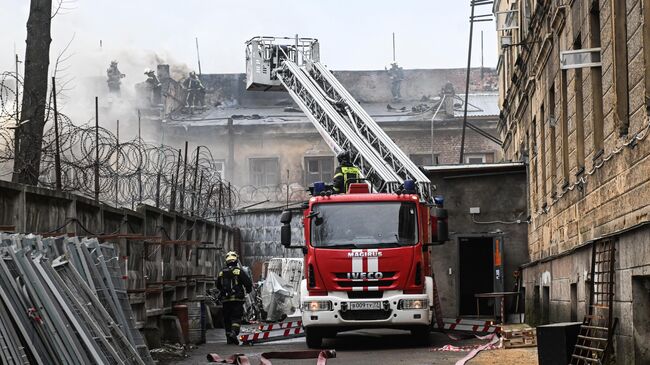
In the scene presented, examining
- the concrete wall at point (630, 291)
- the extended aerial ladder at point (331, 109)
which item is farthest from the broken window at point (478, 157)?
the concrete wall at point (630, 291)

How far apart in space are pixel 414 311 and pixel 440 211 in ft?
5.36

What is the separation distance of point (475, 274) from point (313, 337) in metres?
14.2

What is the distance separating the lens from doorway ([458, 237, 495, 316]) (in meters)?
30.7

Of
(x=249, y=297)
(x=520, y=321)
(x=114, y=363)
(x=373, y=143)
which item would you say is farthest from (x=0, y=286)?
(x=373, y=143)

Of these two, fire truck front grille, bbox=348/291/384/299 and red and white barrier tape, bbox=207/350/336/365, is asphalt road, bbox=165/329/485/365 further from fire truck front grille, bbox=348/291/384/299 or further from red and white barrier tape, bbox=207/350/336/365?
fire truck front grille, bbox=348/291/384/299

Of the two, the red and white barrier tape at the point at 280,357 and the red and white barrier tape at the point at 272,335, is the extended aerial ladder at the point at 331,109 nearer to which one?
the red and white barrier tape at the point at 272,335

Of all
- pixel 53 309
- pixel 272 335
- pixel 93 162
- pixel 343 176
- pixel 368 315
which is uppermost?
pixel 343 176

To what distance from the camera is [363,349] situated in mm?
18109

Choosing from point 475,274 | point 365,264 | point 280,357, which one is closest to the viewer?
point 280,357

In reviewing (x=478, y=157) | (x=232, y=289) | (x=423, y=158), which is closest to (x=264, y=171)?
(x=423, y=158)

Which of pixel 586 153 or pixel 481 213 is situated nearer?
pixel 586 153

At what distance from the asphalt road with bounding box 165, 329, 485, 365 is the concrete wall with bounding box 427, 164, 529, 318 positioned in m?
5.13

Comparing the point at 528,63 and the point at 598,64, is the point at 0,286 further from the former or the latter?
the point at 528,63

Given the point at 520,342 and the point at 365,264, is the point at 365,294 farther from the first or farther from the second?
the point at 520,342
